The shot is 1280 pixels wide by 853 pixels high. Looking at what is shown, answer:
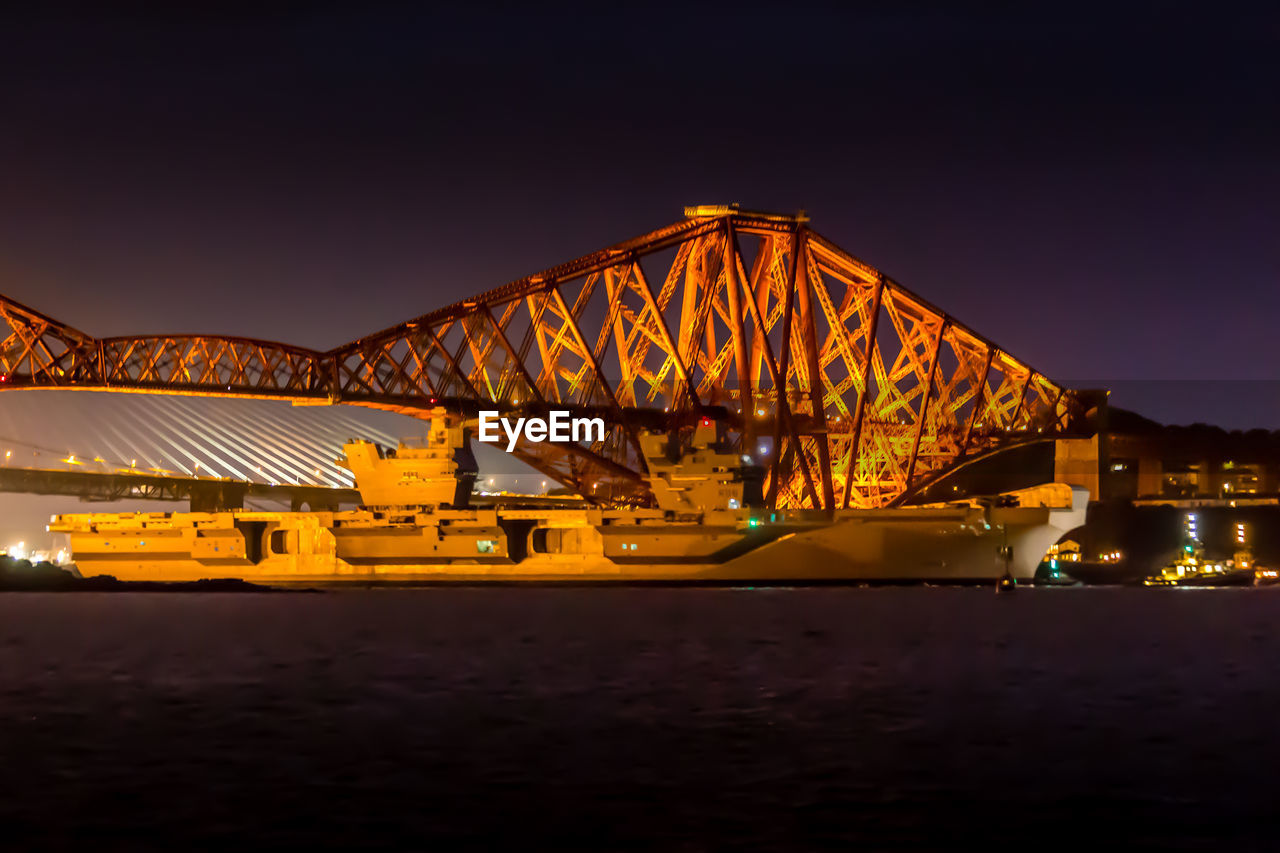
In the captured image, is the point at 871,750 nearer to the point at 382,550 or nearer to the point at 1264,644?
the point at 1264,644

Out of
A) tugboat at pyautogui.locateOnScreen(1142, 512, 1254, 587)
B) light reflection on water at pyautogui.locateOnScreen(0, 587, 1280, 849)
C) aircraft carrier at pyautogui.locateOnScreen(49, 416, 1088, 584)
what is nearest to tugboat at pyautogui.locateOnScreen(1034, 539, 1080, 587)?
tugboat at pyautogui.locateOnScreen(1142, 512, 1254, 587)

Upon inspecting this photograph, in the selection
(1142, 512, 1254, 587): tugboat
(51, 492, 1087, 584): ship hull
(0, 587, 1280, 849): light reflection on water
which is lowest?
(1142, 512, 1254, 587): tugboat

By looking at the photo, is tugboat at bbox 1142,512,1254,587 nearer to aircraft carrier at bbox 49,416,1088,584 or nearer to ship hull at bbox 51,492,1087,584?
aircraft carrier at bbox 49,416,1088,584

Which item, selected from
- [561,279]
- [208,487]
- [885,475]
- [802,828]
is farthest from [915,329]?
[802,828]

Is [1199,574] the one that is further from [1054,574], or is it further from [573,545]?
[573,545]

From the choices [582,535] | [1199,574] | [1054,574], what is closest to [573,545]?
[582,535]

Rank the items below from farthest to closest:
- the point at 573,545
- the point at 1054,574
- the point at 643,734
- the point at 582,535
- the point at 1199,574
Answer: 1. the point at 1199,574
2. the point at 1054,574
3. the point at 573,545
4. the point at 582,535
5. the point at 643,734

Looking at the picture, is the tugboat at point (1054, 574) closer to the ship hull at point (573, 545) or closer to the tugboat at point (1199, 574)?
the tugboat at point (1199, 574)

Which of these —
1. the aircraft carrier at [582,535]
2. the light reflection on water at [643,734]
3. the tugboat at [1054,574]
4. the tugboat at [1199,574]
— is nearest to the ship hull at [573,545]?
the aircraft carrier at [582,535]
